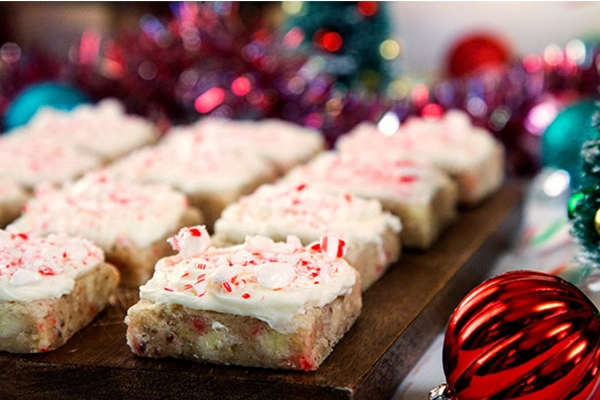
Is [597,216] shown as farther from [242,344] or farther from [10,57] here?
[10,57]

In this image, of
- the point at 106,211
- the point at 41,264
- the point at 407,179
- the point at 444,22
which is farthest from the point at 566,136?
the point at 444,22

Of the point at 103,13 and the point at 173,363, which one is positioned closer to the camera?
the point at 173,363

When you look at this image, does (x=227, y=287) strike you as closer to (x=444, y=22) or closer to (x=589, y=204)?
(x=589, y=204)

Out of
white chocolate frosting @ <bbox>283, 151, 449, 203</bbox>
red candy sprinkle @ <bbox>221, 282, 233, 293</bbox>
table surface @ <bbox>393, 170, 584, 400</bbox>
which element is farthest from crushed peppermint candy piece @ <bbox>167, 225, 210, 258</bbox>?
white chocolate frosting @ <bbox>283, 151, 449, 203</bbox>

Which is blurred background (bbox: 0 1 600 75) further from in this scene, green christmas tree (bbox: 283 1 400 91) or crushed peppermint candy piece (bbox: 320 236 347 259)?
crushed peppermint candy piece (bbox: 320 236 347 259)

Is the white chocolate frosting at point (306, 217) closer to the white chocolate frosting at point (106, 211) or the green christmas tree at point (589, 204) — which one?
the white chocolate frosting at point (106, 211)

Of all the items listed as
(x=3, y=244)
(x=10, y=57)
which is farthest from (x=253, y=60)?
(x=3, y=244)
